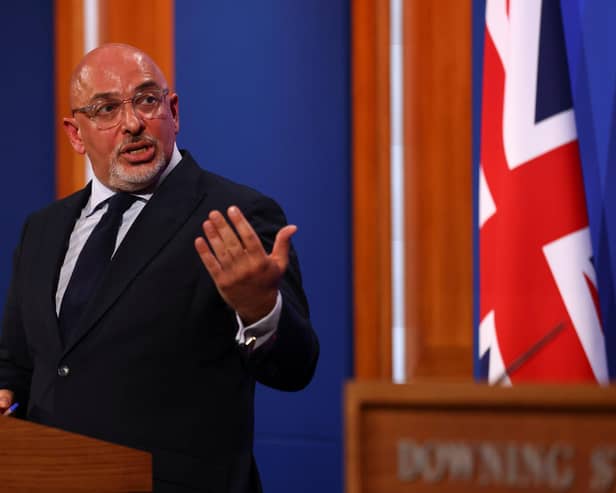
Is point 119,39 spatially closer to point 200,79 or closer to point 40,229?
point 200,79

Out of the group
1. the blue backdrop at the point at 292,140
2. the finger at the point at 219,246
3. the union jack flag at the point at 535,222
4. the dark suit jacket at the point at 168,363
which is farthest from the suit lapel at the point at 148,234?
the blue backdrop at the point at 292,140

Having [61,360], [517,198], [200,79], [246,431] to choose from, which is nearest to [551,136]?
[517,198]

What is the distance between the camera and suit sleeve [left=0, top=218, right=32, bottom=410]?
7.11 feet

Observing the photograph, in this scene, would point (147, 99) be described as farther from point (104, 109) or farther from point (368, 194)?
point (368, 194)

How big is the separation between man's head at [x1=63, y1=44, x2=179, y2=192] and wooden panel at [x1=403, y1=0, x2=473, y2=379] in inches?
40.8

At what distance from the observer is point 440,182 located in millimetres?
2926

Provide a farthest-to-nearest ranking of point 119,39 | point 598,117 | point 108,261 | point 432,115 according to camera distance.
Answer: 1. point 119,39
2. point 432,115
3. point 598,117
4. point 108,261

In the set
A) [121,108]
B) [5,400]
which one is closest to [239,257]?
[121,108]

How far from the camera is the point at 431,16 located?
9.66ft

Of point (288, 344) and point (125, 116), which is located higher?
point (125, 116)

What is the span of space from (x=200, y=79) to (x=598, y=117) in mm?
1472

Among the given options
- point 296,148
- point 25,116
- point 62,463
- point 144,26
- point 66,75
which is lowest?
point 62,463

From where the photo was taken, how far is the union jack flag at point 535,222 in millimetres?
1957

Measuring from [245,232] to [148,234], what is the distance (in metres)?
0.52
